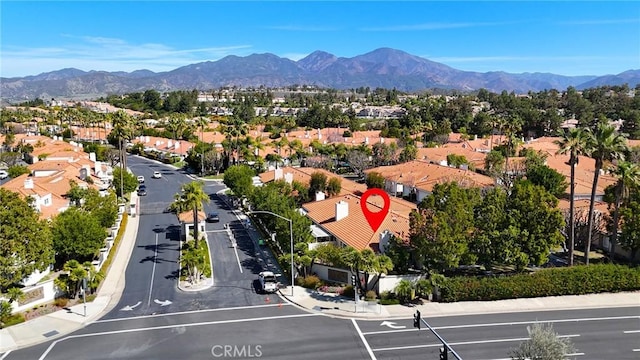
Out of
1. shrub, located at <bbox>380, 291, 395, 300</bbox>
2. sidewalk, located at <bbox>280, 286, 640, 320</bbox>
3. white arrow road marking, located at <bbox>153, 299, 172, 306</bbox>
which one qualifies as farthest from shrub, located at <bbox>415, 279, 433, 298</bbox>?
white arrow road marking, located at <bbox>153, 299, 172, 306</bbox>

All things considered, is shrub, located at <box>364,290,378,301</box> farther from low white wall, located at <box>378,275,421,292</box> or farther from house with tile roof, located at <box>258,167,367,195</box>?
house with tile roof, located at <box>258,167,367,195</box>

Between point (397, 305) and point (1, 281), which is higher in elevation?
point (1, 281)

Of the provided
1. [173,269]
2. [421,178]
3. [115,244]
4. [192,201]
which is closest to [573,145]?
[421,178]

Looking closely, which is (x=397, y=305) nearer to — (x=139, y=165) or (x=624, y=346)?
(x=624, y=346)

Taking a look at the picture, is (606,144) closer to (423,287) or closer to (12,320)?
(423,287)

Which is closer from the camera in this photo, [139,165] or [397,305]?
[397,305]

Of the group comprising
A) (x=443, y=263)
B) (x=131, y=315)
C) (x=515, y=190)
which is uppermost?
(x=515, y=190)

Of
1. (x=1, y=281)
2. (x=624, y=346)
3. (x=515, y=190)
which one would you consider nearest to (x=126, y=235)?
(x=1, y=281)

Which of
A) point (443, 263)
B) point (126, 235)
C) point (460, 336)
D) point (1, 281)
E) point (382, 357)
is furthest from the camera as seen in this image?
point (126, 235)
